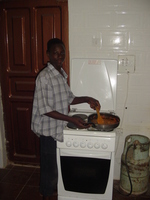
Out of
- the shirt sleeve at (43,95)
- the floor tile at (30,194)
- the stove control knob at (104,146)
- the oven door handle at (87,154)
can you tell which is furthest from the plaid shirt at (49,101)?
the floor tile at (30,194)

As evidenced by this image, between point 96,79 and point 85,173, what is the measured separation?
80cm

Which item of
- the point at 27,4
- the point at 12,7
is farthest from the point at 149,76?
the point at 12,7

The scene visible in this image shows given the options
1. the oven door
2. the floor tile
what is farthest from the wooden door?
the oven door

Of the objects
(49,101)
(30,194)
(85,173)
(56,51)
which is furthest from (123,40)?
(30,194)

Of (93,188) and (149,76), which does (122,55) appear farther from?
(93,188)

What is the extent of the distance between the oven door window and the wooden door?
76cm

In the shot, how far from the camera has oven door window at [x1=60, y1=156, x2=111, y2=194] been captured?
1.38m

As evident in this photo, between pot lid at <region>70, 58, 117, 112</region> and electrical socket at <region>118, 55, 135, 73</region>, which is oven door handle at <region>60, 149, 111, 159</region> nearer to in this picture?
pot lid at <region>70, 58, 117, 112</region>

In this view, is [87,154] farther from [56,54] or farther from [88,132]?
[56,54]

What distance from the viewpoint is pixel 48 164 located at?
1.48 metres

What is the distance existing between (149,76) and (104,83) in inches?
16.3

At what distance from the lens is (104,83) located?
172 cm

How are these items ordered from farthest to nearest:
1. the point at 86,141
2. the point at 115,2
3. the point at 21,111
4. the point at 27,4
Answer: the point at 21,111
the point at 27,4
the point at 115,2
the point at 86,141

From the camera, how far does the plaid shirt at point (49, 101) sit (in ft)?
4.31
